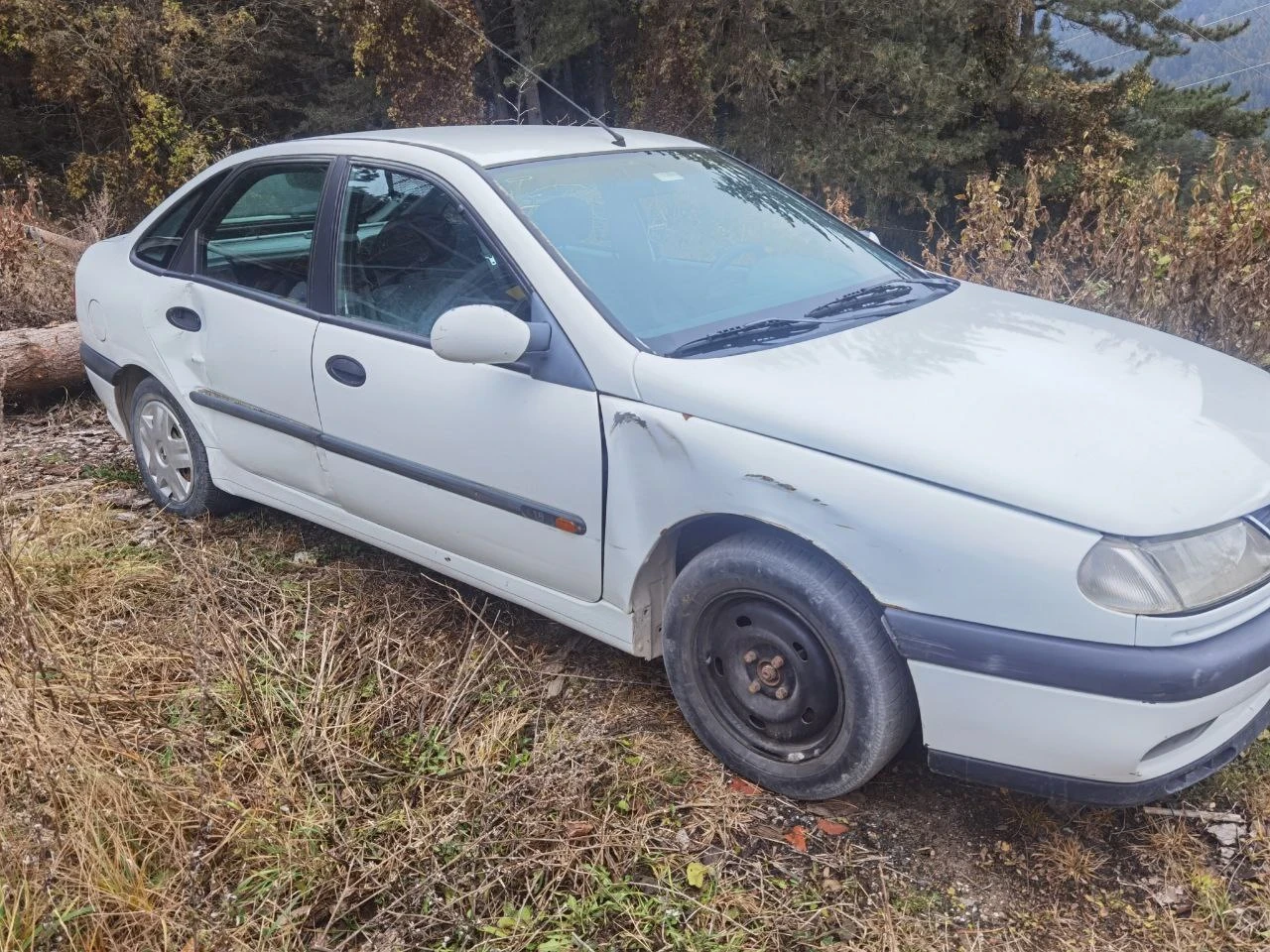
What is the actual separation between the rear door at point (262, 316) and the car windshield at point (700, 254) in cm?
86

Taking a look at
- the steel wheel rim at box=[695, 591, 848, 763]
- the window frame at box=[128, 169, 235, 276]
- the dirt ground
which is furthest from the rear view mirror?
the window frame at box=[128, 169, 235, 276]

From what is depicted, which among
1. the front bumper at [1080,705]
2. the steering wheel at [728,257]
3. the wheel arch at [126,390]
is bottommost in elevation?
the wheel arch at [126,390]

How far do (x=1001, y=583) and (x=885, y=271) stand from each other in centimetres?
161

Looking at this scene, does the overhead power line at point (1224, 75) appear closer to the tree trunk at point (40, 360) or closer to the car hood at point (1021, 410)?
the tree trunk at point (40, 360)

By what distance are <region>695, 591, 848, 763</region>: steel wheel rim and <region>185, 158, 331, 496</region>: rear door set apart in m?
1.58

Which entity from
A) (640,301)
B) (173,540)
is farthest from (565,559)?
(173,540)

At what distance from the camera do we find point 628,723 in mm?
3100

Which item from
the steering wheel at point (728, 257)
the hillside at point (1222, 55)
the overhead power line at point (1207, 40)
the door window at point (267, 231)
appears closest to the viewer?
the steering wheel at point (728, 257)

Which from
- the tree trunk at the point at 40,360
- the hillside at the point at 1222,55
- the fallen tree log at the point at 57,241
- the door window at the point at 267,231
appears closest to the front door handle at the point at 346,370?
the door window at the point at 267,231

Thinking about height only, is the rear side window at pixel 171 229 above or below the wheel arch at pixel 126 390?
above

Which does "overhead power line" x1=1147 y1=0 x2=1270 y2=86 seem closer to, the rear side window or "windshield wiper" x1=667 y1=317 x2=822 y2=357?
the rear side window

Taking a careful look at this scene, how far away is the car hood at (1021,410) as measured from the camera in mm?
2301

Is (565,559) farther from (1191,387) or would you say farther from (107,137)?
(107,137)

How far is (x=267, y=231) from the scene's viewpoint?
12.7 feet
